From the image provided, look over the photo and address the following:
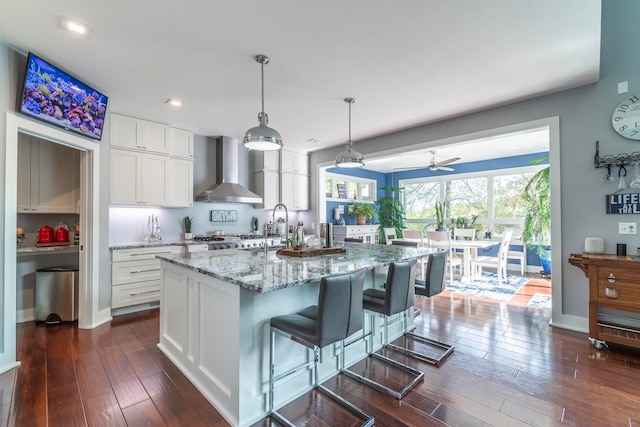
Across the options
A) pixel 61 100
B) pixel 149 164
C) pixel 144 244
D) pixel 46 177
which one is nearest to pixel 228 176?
pixel 149 164

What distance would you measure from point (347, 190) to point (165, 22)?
5.86 m

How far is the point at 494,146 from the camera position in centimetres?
576

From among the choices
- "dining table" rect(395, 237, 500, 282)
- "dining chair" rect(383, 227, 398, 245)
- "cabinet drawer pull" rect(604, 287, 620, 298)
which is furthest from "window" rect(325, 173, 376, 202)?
"cabinet drawer pull" rect(604, 287, 620, 298)

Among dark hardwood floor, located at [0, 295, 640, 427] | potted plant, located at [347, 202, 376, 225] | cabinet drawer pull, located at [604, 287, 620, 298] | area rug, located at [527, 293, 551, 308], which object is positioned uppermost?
potted plant, located at [347, 202, 376, 225]

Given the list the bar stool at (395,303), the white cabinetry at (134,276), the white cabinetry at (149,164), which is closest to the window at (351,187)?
the white cabinetry at (149,164)

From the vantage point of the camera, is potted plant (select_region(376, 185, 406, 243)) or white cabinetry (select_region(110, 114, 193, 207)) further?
potted plant (select_region(376, 185, 406, 243))

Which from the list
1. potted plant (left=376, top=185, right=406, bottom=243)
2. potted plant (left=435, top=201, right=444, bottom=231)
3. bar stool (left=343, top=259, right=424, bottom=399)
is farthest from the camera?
potted plant (left=376, top=185, right=406, bottom=243)

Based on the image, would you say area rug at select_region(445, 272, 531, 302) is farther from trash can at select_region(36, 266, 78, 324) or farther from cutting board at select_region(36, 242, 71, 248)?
cutting board at select_region(36, 242, 71, 248)

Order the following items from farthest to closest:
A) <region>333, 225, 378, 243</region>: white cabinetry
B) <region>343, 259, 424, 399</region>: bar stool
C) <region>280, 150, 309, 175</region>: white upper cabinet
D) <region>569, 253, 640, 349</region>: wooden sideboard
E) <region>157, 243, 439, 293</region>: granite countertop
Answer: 1. <region>333, 225, 378, 243</region>: white cabinetry
2. <region>280, 150, 309, 175</region>: white upper cabinet
3. <region>569, 253, 640, 349</region>: wooden sideboard
4. <region>343, 259, 424, 399</region>: bar stool
5. <region>157, 243, 439, 293</region>: granite countertop

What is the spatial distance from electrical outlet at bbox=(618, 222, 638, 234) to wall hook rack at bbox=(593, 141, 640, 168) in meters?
0.59

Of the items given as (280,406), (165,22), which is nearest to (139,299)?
(280,406)

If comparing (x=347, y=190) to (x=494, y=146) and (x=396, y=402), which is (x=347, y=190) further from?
(x=396, y=402)

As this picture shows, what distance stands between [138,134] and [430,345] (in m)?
4.36

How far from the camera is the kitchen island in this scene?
174cm
